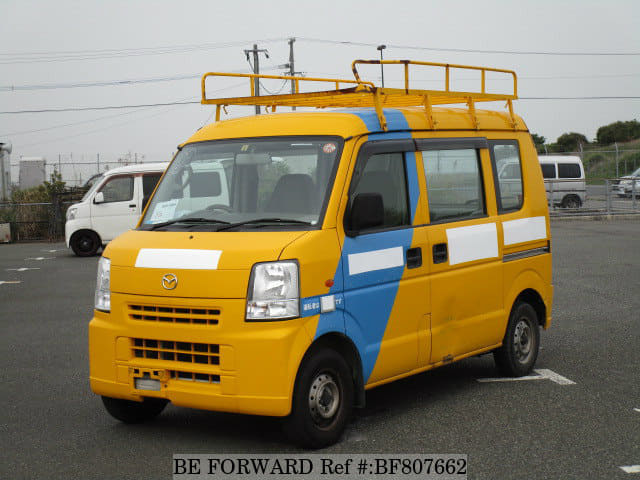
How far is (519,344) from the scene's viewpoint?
8156 mm

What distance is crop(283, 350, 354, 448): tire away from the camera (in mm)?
5820

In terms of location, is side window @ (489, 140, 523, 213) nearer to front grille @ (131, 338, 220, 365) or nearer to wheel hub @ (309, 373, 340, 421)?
wheel hub @ (309, 373, 340, 421)

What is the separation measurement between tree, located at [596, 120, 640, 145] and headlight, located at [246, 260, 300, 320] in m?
78.5

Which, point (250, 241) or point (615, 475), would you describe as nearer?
point (615, 475)

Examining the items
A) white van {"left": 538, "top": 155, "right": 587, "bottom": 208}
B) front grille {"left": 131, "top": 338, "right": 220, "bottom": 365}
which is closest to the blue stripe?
front grille {"left": 131, "top": 338, "right": 220, "bottom": 365}

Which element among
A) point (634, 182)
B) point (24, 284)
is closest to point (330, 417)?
point (24, 284)

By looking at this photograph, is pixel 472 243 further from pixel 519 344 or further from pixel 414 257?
pixel 519 344

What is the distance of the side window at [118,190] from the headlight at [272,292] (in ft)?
57.0

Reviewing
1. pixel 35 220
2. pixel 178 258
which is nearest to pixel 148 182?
pixel 35 220

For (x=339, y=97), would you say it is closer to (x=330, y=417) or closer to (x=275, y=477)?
(x=330, y=417)

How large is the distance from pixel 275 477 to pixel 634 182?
31.3 m

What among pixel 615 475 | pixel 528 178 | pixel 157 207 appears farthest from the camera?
pixel 528 178

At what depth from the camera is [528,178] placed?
8375mm

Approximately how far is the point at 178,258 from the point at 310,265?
0.82m
